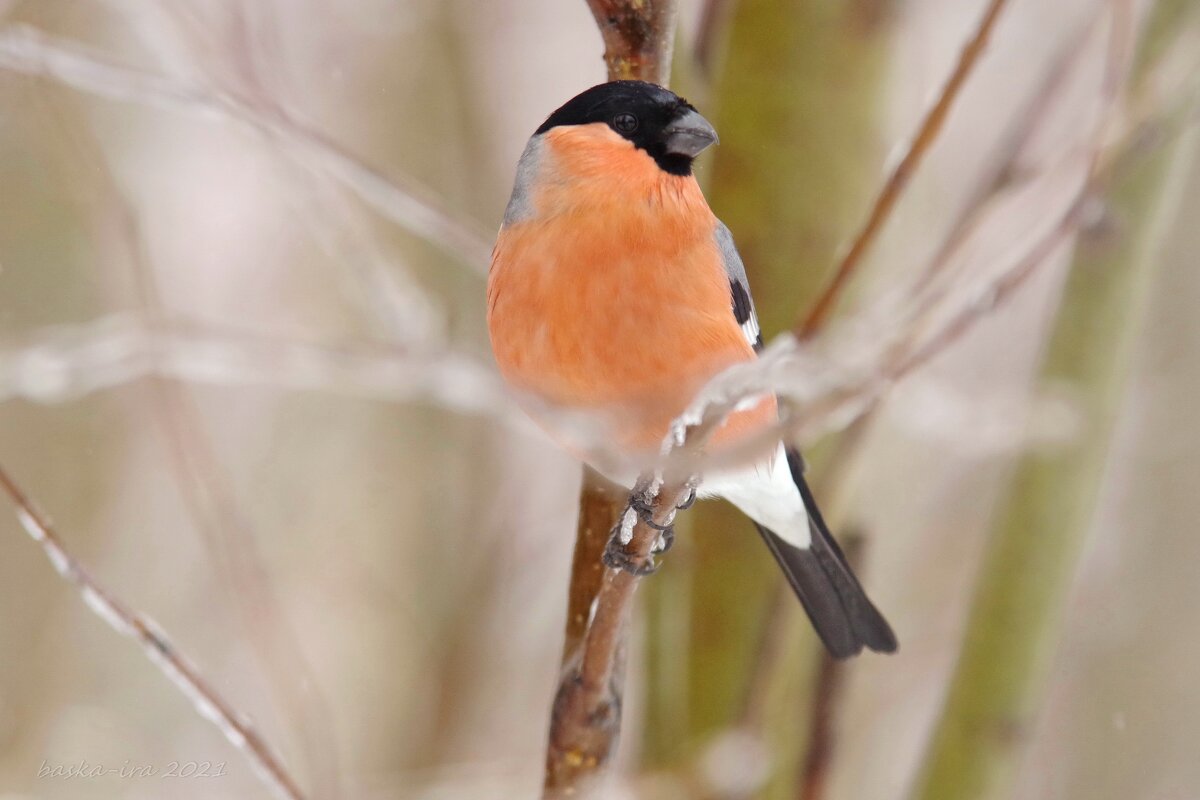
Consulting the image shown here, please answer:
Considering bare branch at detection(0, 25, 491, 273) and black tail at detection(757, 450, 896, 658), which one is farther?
black tail at detection(757, 450, 896, 658)

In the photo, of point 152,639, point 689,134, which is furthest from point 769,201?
point 152,639

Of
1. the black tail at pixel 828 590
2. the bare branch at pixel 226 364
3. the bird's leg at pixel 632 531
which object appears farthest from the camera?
the black tail at pixel 828 590

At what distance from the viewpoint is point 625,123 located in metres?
1.64

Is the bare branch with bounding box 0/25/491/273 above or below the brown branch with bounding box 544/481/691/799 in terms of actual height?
above

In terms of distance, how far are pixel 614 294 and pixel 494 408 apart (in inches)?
15.0

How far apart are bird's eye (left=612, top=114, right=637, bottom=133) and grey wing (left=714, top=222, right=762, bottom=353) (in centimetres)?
20

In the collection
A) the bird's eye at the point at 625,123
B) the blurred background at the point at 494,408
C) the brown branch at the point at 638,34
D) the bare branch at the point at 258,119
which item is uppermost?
the brown branch at the point at 638,34

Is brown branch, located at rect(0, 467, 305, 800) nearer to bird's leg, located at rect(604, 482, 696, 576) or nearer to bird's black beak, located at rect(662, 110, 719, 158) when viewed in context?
bird's leg, located at rect(604, 482, 696, 576)

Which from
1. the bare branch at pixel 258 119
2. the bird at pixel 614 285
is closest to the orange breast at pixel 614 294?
the bird at pixel 614 285

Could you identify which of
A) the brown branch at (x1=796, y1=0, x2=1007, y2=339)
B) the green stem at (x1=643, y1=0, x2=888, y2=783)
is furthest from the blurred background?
the brown branch at (x1=796, y1=0, x2=1007, y2=339)

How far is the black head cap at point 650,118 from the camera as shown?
4.97 ft

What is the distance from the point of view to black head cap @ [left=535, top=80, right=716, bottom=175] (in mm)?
1515

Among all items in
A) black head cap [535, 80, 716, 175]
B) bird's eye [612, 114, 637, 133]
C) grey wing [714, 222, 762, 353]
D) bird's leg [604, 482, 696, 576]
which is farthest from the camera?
grey wing [714, 222, 762, 353]

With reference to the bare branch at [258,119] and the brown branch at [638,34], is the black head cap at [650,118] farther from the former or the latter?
the bare branch at [258,119]
